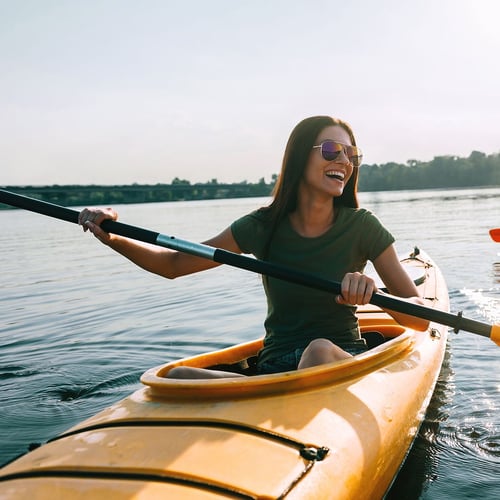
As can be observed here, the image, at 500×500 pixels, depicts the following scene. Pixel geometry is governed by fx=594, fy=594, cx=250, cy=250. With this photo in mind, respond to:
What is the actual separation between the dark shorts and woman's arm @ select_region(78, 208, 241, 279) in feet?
2.05

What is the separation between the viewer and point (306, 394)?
2738 mm

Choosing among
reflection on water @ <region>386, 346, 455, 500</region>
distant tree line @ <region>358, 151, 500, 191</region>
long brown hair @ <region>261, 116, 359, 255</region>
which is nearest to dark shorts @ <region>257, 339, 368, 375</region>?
long brown hair @ <region>261, 116, 359, 255</region>

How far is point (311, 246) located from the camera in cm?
334

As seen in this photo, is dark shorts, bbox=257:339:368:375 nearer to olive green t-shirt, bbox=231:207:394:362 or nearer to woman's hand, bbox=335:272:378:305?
olive green t-shirt, bbox=231:207:394:362

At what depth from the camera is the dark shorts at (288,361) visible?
3.19 metres

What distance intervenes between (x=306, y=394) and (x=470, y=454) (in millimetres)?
1664

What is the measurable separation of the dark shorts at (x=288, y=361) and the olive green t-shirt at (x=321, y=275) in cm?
3

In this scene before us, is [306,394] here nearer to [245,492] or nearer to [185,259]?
[245,492]

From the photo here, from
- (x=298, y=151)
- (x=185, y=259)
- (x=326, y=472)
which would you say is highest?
(x=298, y=151)

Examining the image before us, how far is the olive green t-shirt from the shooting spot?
327 cm

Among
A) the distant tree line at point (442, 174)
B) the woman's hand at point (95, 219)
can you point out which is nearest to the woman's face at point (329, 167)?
the woman's hand at point (95, 219)

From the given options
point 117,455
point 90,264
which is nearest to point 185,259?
point 117,455

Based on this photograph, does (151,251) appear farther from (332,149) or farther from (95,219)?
(332,149)

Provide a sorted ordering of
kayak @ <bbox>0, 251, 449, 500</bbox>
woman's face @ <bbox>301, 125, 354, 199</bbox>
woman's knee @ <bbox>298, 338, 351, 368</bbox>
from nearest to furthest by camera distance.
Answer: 1. kayak @ <bbox>0, 251, 449, 500</bbox>
2. woman's knee @ <bbox>298, 338, 351, 368</bbox>
3. woman's face @ <bbox>301, 125, 354, 199</bbox>
